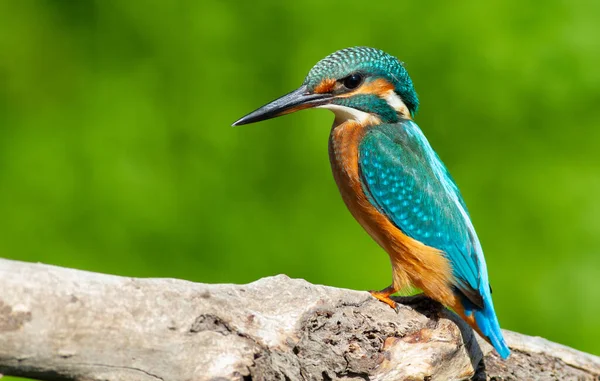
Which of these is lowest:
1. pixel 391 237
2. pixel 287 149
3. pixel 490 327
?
pixel 490 327

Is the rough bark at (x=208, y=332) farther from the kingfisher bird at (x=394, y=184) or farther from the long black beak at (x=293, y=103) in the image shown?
the long black beak at (x=293, y=103)

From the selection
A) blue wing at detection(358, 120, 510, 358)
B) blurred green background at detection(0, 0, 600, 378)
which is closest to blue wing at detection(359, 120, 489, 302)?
blue wing at detection(358, 120, 510, 358)

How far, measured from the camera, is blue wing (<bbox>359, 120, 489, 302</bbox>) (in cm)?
295

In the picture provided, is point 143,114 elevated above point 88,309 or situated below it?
above

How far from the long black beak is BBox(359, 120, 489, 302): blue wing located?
20 centimetres

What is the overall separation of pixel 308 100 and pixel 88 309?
3.86ft

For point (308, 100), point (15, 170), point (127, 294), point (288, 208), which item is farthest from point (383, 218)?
point (15, 170)

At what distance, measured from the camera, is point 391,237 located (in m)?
2.97

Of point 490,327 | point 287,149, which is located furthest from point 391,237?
point 287,149

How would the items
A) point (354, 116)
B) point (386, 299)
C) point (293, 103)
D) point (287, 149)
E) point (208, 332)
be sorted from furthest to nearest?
1. point (287, 149)
2. point (354, 116)
3. point (293, 103)
4. point (386, 299)
5. point (208, 332)

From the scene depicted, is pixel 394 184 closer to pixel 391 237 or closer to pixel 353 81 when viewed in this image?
pixel 391 237

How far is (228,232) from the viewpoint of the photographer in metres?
4.24

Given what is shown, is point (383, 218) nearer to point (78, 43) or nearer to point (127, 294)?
point (127, 294)

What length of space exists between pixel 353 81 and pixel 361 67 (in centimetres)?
5
